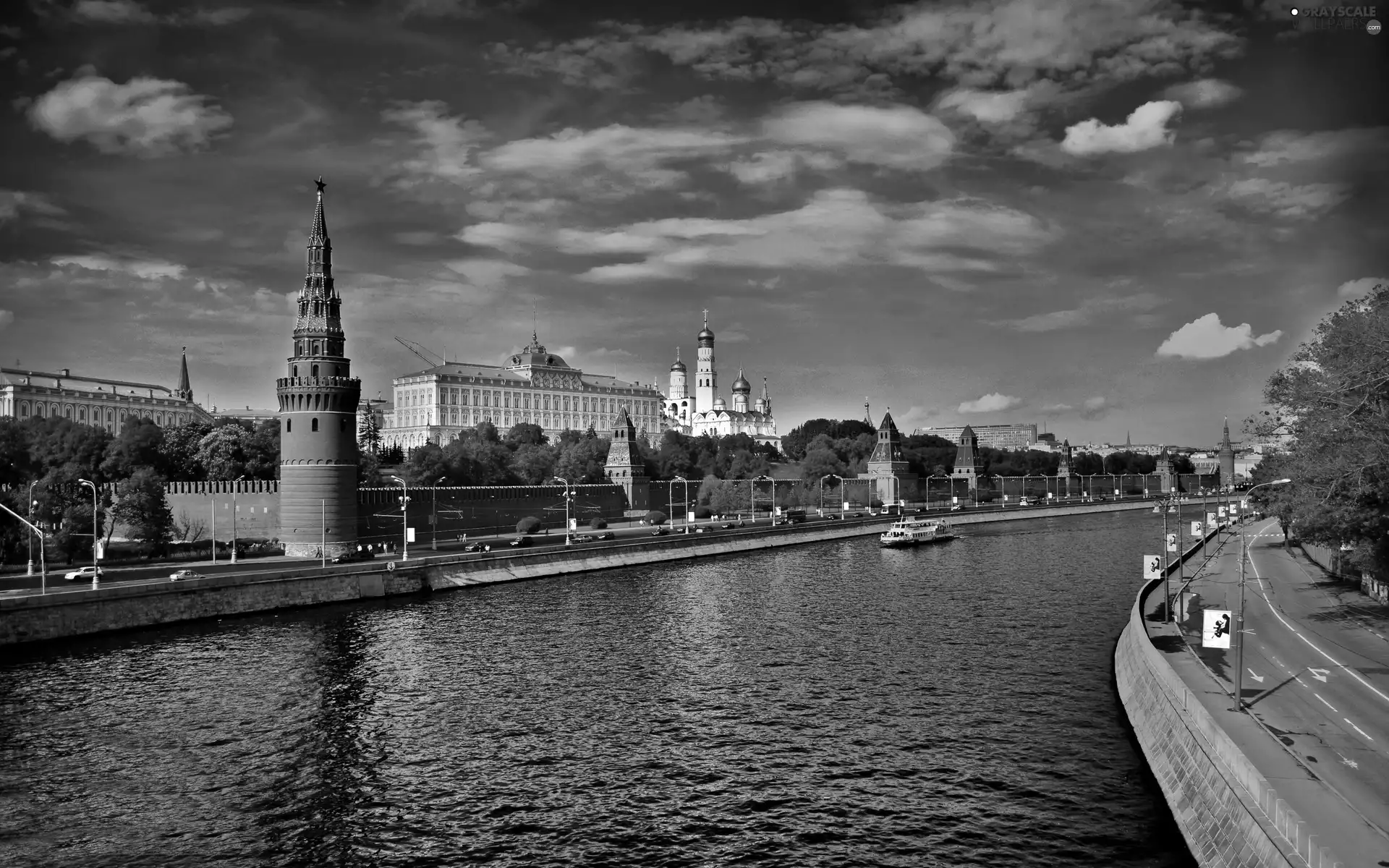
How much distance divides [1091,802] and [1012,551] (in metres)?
67.9

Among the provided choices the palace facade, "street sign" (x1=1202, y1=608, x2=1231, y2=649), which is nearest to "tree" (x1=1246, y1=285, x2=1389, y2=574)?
"street sign" (x1=1202, y1=608, x2=1231, y2=649)

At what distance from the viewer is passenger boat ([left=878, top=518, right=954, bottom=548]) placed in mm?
98438

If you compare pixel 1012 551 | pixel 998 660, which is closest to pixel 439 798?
pixel 998 660

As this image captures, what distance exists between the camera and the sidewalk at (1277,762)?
16453 mm

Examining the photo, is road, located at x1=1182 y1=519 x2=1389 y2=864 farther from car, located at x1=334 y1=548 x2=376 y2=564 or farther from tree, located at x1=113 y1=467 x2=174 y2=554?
tree, located at x1=113 y1=467 x2=174 y2=554

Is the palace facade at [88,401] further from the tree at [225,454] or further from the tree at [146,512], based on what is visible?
the tree at [146,512]

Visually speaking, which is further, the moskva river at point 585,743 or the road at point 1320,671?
the moskva river at point 585,743

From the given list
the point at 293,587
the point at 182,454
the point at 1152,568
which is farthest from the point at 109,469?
the point at 1152,568

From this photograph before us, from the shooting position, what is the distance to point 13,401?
482ft

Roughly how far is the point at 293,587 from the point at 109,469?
139 ft

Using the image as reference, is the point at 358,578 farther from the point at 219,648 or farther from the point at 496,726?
the point at 496,726

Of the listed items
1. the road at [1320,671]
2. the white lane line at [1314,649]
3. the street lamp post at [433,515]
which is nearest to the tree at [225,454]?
the street lamp post at [433,515]

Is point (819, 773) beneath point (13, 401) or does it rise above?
beneath

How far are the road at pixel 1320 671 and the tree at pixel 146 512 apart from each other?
61.6m
